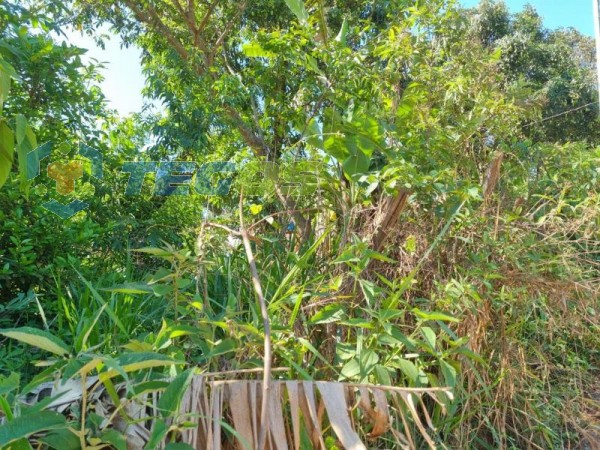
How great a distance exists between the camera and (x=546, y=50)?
56.0ft

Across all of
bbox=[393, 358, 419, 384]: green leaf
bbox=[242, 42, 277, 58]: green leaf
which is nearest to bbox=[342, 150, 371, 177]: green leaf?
bbox=[393, 358, 419, 384]: green leaf

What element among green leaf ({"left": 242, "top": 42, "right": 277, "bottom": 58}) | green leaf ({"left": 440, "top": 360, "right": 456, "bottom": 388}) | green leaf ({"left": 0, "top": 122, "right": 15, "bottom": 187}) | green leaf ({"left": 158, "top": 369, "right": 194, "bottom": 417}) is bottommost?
green leaf ({"left": 440, "top": 360, "right": 456, "bottom": 388})

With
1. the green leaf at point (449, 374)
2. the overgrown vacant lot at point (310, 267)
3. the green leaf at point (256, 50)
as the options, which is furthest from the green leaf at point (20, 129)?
the green leaf at point (256, 50)

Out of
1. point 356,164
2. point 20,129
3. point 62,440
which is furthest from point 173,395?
point 356,164

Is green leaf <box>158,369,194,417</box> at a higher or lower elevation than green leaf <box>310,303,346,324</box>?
lower

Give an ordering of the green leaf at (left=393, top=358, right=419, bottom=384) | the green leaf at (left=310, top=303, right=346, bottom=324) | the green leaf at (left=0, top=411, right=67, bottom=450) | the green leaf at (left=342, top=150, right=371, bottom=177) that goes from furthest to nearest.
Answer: the green leaf at (left=342, top=150, right=371, bottom=177)
the green leaf at (left=310, top=303, right=346, bottom=324)
the green leaf at (left=393, top=358, right=419, bottom=384)
the green leaf at (left=0, top=411, right=67, bottom=450)

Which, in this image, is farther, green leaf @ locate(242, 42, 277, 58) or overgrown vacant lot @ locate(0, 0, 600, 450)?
green leaf @ locate(242, 42, 277, 58)

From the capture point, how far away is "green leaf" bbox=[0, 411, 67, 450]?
3.41ft

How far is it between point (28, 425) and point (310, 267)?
154 centimetres

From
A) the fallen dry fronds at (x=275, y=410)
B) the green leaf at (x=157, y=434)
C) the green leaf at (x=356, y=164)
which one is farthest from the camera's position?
the green leaf at (x=356, y=164)

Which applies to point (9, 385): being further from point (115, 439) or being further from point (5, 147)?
point (5, 147)

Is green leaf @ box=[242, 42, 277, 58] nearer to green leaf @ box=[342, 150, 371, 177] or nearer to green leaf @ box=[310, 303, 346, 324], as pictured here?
green leaf @ box=[342, 150, 371, 177]

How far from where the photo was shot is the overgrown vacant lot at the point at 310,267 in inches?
58.5

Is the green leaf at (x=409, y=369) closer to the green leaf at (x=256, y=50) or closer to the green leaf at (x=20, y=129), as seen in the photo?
the green leaf at (x=20, y=129)
